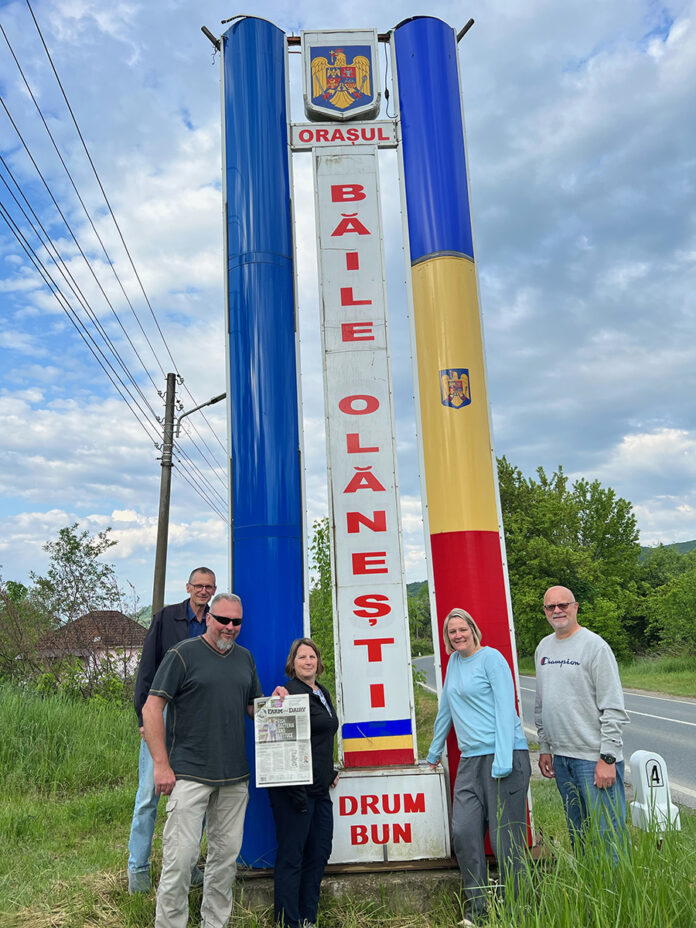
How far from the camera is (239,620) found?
4.25 metres

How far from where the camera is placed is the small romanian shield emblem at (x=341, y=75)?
6328mm

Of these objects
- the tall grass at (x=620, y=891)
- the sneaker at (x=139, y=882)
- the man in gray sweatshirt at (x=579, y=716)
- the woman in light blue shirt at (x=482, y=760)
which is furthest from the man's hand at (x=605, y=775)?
the sneaker at (x=139, y=882)

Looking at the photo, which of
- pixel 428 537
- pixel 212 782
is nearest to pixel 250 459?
pixel 428 537

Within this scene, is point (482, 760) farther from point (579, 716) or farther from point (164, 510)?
point (164, 510)

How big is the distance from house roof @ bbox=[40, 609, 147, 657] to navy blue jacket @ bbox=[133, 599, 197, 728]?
893cm

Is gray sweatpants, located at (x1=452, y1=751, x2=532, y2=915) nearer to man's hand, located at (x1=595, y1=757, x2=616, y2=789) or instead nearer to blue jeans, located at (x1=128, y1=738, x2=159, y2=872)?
man's hand, located at (x1=595, y1=757, x2=616, y2=789)

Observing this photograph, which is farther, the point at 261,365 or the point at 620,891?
the point at 261,365

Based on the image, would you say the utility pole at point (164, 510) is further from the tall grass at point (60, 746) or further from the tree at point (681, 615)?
the tree at point (681, 615)

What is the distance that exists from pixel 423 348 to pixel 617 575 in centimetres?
3754

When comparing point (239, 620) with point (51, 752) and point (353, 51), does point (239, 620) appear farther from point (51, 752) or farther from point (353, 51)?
point (51, 752)

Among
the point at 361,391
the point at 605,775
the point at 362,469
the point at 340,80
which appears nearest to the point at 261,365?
the point at 361,391

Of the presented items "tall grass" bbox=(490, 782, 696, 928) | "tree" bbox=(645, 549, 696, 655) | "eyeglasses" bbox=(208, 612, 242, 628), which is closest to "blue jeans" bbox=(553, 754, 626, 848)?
"tall grass" bbox=(490, 782, 696, 928)

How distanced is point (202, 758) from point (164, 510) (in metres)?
11.7

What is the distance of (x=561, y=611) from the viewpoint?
4.51 m
